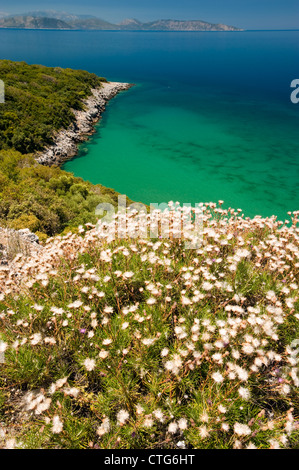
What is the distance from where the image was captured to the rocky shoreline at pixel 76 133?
30839 mm

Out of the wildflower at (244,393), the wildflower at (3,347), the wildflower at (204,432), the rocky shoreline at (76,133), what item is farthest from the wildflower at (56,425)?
the rocky shoreline at (76,133)

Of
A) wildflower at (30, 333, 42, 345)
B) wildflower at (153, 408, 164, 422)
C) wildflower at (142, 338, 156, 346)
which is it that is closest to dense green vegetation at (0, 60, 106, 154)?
wildflower at (30, 333, 42, 345)

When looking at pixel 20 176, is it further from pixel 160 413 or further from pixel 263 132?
pixel 263 132

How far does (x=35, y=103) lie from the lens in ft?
123

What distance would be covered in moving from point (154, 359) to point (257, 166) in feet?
114

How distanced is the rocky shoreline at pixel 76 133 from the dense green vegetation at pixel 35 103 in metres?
1.09

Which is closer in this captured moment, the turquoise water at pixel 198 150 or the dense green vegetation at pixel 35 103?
the turquoise water at pixel 198 150

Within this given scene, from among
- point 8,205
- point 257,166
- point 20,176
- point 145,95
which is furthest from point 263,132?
point 8,205

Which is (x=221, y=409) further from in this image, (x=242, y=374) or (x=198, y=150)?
(x=198, y=150)

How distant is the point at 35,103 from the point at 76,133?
7.49 meters

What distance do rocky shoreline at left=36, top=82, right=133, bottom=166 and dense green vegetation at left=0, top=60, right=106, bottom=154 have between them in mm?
1088

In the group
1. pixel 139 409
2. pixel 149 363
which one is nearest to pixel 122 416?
pixel 139 409

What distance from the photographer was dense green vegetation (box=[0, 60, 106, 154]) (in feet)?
98.7

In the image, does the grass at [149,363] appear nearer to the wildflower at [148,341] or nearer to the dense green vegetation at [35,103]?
the wildflower at [148,341]
